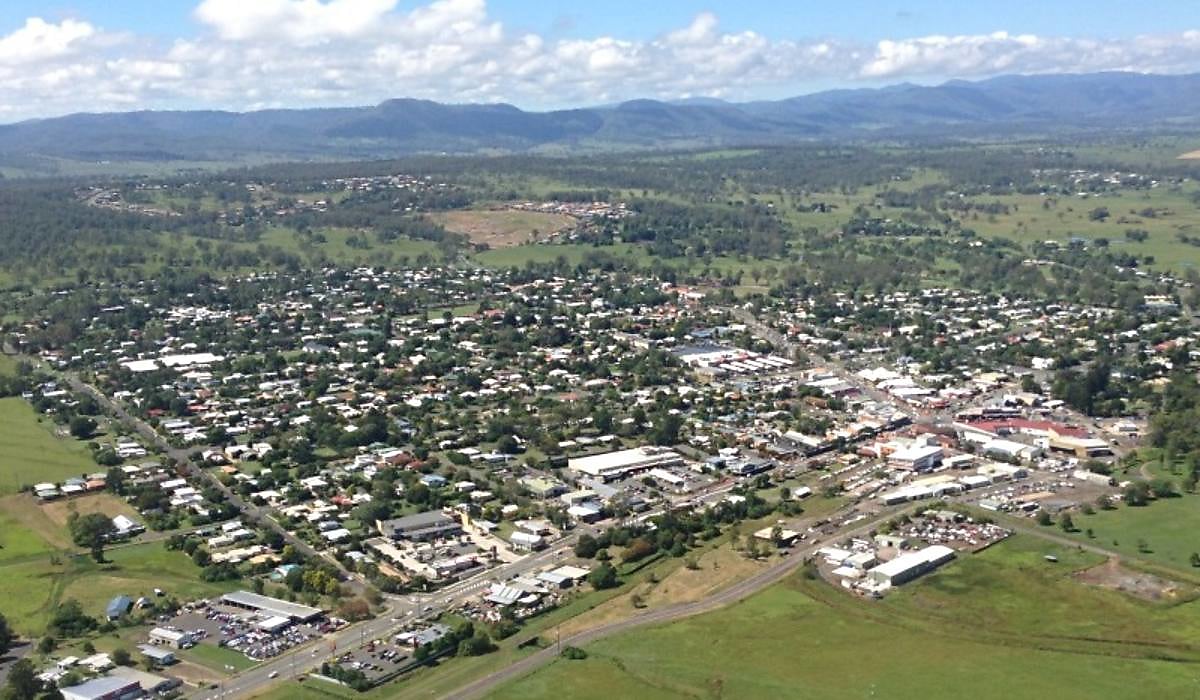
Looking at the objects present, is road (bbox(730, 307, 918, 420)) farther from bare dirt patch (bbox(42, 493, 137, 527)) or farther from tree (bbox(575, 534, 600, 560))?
bare dirt patch (bbox(42, 493, 137, 527))

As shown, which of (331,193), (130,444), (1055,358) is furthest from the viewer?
(331,193)

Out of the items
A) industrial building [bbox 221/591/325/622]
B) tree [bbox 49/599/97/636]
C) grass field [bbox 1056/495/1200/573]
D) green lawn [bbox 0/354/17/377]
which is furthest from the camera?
green lawn [bbox 0/354/17/377]

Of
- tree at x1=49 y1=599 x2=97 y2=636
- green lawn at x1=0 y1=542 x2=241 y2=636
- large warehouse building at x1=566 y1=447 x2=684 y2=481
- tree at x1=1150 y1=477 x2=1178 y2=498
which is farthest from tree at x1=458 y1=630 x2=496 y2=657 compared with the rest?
tree at x1=1150 y1=477 x2=1178 y2=498

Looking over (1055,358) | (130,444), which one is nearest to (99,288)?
(130,444)

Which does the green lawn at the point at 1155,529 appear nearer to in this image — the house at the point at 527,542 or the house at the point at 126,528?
the house at the point at 527,542

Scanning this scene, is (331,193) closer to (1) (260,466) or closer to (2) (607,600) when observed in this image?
(1) (260,466)

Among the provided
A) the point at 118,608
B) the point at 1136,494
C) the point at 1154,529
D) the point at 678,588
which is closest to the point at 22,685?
the point at 118,608
